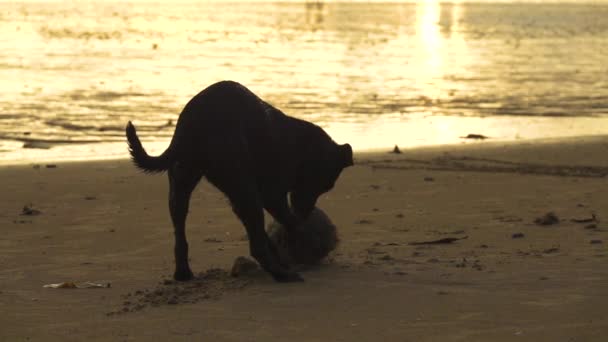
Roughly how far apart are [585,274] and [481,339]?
211cm

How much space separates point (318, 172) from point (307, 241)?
24.0 inches

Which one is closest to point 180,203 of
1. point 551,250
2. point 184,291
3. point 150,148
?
point 184,291

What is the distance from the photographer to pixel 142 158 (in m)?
8.61

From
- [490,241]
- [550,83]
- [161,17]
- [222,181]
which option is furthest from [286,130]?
[161,17]

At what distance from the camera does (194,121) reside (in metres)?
8.64

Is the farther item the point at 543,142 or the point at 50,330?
the point at 543,142

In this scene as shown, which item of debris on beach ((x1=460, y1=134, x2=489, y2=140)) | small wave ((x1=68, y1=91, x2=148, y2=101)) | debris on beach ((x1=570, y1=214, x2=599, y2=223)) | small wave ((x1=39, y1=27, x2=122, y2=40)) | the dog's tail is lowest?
debris on beach ((x1=460, y1=134, x2=489, y2=140))

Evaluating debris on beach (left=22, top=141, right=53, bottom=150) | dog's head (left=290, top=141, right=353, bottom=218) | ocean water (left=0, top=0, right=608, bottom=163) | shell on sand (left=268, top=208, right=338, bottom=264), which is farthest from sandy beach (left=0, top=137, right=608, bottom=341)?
ocean water (left=0, top=0, right=608, bottom=163)

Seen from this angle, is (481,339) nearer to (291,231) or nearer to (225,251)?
(291,231)

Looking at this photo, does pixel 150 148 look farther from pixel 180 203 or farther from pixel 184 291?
pixel 184 291

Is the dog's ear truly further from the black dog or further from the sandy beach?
the sandy beach

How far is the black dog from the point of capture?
8594 mm

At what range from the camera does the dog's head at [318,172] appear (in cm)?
927

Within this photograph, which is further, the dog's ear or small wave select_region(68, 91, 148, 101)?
small wave select_region(68, 91, 148, 101)
